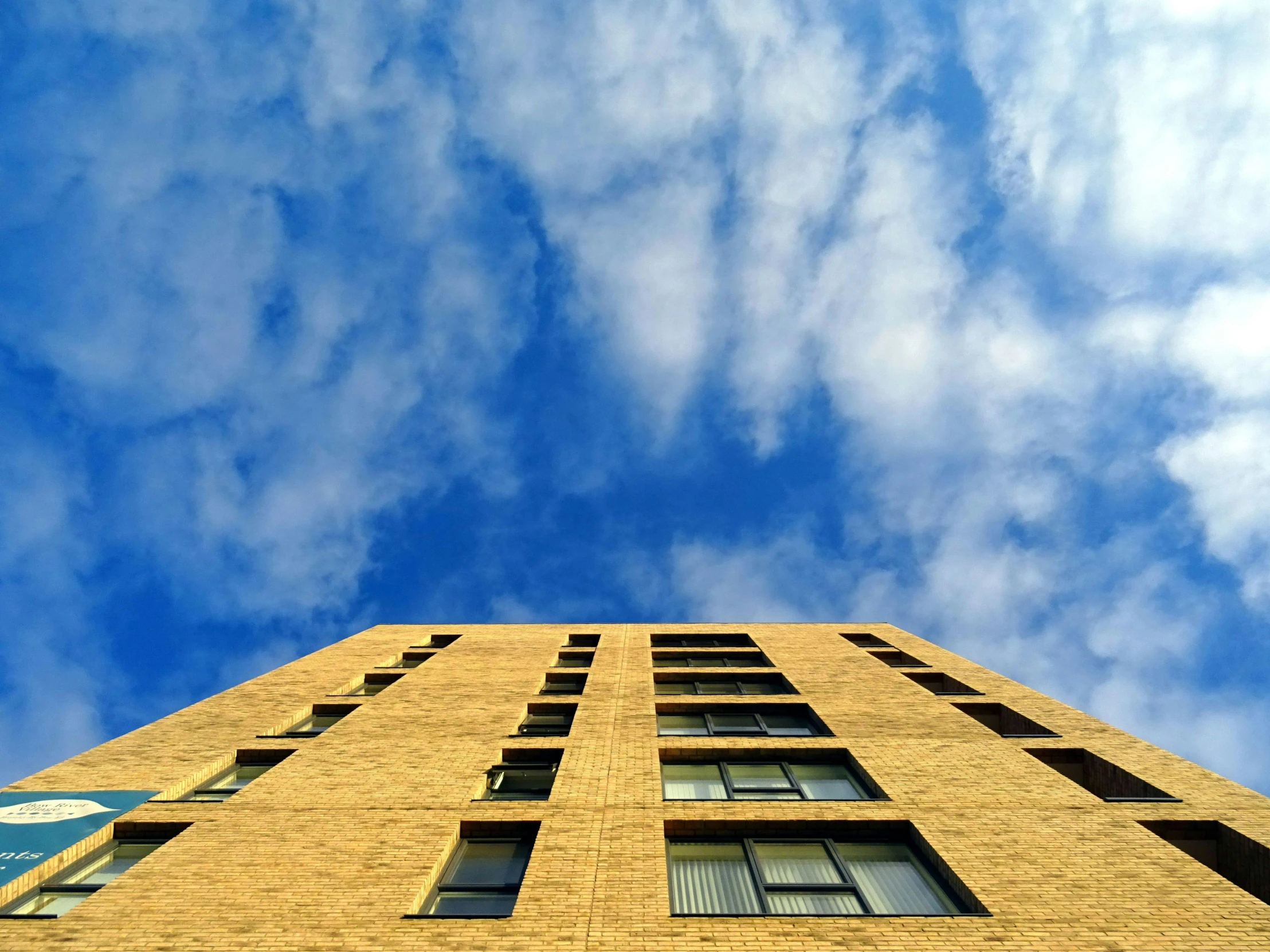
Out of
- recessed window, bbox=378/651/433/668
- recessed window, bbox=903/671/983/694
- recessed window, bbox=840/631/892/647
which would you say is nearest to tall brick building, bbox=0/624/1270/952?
recessed window, bbox=903/671/983/694

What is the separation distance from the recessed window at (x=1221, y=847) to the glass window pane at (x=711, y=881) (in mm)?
6695

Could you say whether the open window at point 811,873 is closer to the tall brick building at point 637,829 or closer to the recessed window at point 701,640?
the tall brick building at point 637,829

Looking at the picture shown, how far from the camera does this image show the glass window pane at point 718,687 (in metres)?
17.7

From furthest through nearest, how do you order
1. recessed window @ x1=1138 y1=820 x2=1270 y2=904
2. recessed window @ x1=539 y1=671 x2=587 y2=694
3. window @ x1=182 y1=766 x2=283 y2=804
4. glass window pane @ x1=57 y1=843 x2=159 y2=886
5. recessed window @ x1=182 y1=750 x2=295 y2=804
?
recessed window @ x1=539 y1=671 x2=587 y2=694
recessed window @ x1=182 y1=750 x2=295 y2=804
window @ x1=182 y1=766 x2=283 y2=804
recessed window @ x1=1138 y1=820 x2=1270 y2=904
glass window pane @ x1=57 y1=843 x2=159 y2=886

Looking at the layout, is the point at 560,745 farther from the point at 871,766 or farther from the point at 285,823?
the point at 871,766

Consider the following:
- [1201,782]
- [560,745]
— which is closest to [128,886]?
[560,745]

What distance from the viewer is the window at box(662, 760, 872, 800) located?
1191 centimetres

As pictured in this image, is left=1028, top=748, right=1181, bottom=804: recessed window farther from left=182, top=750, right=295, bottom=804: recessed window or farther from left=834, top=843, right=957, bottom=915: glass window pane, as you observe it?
left=182, top=750, right=295, bottom=804: recessed window

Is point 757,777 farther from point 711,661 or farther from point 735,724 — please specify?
point 711,661

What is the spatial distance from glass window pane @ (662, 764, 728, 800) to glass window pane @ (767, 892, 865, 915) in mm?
2717

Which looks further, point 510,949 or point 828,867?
point 828,867

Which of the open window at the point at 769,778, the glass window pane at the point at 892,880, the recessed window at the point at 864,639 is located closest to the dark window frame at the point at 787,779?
the open window at the point at 769,778

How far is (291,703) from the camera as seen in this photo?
16203 mm

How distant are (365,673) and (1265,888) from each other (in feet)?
67.1
